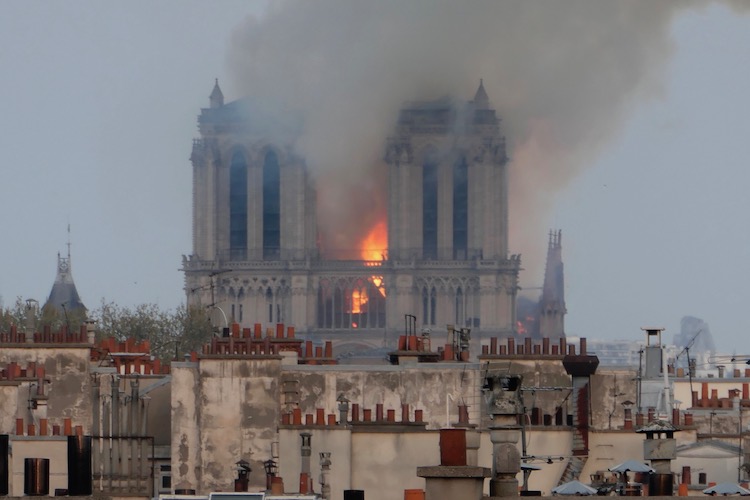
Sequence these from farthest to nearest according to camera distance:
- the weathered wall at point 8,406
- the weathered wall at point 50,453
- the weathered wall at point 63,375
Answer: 1. the weathered wall at point 63,375
2. the weathered wall at point 8,406
3. the weathered wall at point 50,453

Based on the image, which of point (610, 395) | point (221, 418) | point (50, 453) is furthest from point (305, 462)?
point (610, 395)

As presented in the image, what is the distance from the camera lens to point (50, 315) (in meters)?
181

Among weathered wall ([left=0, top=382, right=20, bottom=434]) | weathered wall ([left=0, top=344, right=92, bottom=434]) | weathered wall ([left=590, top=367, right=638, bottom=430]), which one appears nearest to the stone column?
weathered wall ([left=590, top=367, right=638, bottom=430])

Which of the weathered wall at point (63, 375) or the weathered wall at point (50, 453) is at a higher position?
the weathered wall at point (63, 375)

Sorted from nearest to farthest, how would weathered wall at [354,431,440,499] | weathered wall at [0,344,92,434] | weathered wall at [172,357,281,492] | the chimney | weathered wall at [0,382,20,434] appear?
the chimney, weathered wall at [354,431,440,499], weathered wall at [0,382,20,434], weathered wall at [172,357,281,492], weathered wall at [0,344,92,434]

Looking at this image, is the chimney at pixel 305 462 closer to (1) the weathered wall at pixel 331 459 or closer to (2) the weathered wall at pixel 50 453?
(1) the weathered wall at pixel 331 459

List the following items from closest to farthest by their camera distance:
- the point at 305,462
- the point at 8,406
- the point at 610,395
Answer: the point at 305,462
the point at 8,406
the point at 610,395

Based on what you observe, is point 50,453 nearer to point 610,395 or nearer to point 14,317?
point 610,395

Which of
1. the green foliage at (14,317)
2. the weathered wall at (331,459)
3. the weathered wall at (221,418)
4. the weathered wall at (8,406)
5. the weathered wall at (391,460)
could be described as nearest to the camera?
the weathered wall at (391,460)

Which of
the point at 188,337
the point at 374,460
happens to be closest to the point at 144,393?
the point at 374,460

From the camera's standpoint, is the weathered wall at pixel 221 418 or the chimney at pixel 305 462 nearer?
the chimney at pixel 305 462

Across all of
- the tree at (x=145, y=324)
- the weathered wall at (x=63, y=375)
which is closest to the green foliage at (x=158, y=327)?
the tree at (x=145, y=324)

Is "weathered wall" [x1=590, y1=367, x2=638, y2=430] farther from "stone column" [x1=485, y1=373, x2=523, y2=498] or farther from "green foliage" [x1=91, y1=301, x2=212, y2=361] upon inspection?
"green foliage" [x1=91, y1=301, x2=212, y2=361]

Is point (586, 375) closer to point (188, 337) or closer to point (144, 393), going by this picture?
point (144, 393)
